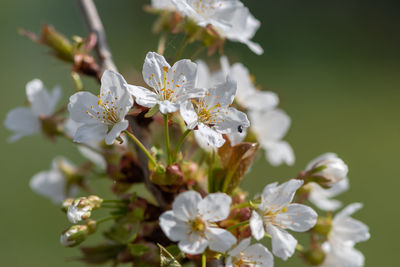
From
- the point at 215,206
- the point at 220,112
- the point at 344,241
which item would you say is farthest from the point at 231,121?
the point at 344,241

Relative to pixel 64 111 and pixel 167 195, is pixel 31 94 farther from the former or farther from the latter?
pixel 167 195

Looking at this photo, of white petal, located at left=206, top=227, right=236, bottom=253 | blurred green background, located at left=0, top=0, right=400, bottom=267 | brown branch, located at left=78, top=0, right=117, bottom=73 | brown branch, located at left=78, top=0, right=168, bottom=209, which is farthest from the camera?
blurred green background, located at left=0, top=0, right=400, bottom=267

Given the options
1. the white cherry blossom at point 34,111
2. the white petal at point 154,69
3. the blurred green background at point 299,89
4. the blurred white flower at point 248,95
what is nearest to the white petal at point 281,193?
the white petal at point 154,69

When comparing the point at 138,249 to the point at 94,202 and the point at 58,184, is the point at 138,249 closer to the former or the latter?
the point at 94,202

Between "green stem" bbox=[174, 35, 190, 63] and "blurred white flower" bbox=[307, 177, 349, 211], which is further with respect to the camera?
"blurred white flower" bbox=[307, 177, 349, 211]

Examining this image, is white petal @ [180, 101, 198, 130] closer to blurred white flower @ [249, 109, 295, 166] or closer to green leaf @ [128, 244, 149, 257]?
green leaf @ [128, 244, 149, 257]

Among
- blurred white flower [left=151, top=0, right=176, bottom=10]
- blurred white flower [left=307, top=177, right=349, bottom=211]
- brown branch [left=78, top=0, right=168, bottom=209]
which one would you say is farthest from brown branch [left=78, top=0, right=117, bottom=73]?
blurred white flower [left=307, top=177, right=349, bottom=211]

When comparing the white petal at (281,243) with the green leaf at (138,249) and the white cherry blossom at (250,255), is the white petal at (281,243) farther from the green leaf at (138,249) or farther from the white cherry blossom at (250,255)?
the green leaf at (138,249)
